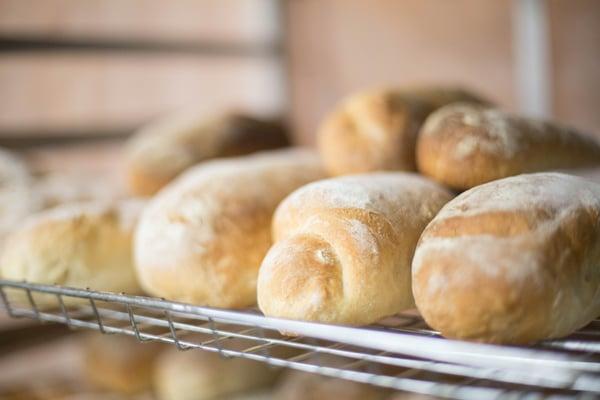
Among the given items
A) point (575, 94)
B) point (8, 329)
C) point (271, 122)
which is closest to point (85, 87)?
point (8, 329)

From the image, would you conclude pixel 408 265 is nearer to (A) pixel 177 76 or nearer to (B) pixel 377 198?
(B) pixel 377 198

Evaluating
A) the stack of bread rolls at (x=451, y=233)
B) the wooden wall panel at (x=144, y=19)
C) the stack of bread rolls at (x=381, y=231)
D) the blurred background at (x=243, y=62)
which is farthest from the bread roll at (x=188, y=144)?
the wooden wall panel at (x=144, y=19)

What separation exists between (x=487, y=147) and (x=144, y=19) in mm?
1415

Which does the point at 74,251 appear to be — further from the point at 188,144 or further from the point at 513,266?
the point at 513,266

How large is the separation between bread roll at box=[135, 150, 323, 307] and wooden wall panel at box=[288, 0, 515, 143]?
63 cm

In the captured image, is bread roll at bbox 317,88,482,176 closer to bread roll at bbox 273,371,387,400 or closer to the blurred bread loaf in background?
bread roll at bbox 273,371,387,400

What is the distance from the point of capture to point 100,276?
0.83 m

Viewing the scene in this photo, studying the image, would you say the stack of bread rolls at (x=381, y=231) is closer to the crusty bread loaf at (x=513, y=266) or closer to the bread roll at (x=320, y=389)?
the crusty bread loaf at (x=513, y=266)

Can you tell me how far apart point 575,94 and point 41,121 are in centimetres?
123

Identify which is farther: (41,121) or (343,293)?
(41,121)

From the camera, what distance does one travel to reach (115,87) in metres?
1.81

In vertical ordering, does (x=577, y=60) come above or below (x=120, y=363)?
above

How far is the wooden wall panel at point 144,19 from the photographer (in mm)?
1639

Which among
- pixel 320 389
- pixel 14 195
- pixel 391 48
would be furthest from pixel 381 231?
pixel 391 48
